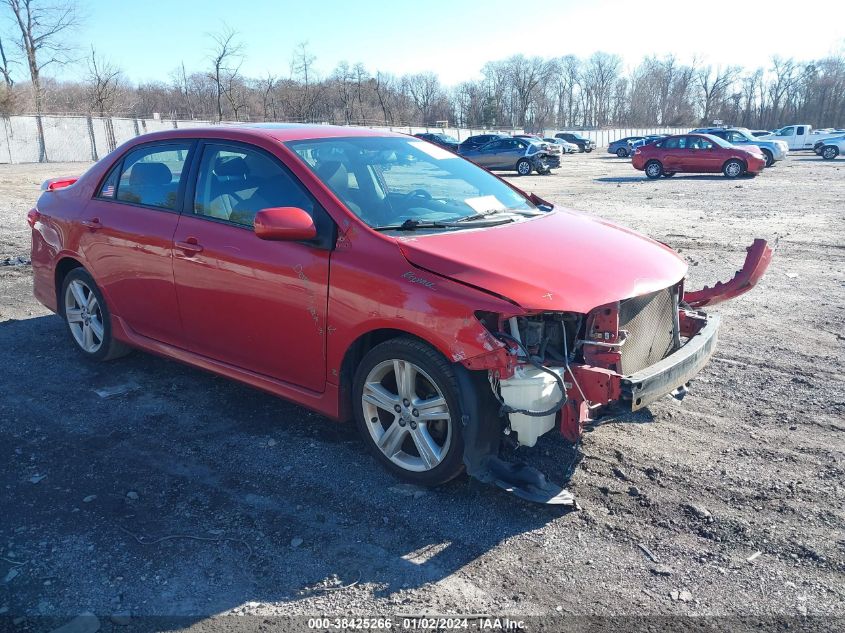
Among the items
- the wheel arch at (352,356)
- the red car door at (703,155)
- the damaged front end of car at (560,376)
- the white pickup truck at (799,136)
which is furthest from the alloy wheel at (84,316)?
the white pickup truck at (799,136)

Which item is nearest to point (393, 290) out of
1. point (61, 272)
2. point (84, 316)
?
point (84, 316)

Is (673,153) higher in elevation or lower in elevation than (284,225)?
higher

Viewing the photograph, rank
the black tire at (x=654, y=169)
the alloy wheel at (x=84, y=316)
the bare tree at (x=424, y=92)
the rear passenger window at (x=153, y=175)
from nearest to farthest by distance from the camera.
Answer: the rear passenger window at (x=153, y=175) → the alloy wheel at (x=84, y=316) → the black tire at (x=654, y=169) → the bare tree at (x=424, y=92)

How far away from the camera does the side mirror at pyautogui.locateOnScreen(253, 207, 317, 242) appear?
3482 millimetres

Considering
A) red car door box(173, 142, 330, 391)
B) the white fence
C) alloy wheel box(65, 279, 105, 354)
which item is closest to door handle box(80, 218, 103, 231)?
alloy wheel box(65, 279, 105, 354)

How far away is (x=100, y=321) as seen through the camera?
5227 mm

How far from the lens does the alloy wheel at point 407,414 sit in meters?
3.38

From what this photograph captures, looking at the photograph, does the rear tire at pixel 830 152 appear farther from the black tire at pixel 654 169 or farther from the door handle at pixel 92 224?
the door handle at pixel 92 224

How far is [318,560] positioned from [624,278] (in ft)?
6.77

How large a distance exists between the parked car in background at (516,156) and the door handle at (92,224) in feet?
83.3

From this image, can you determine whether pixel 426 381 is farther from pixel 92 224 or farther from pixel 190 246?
pixel 92 224

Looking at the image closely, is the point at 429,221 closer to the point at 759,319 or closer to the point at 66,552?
the point at 66,552

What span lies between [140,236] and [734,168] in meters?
24.0

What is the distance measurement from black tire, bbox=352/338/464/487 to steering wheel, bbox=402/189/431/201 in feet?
3.62
